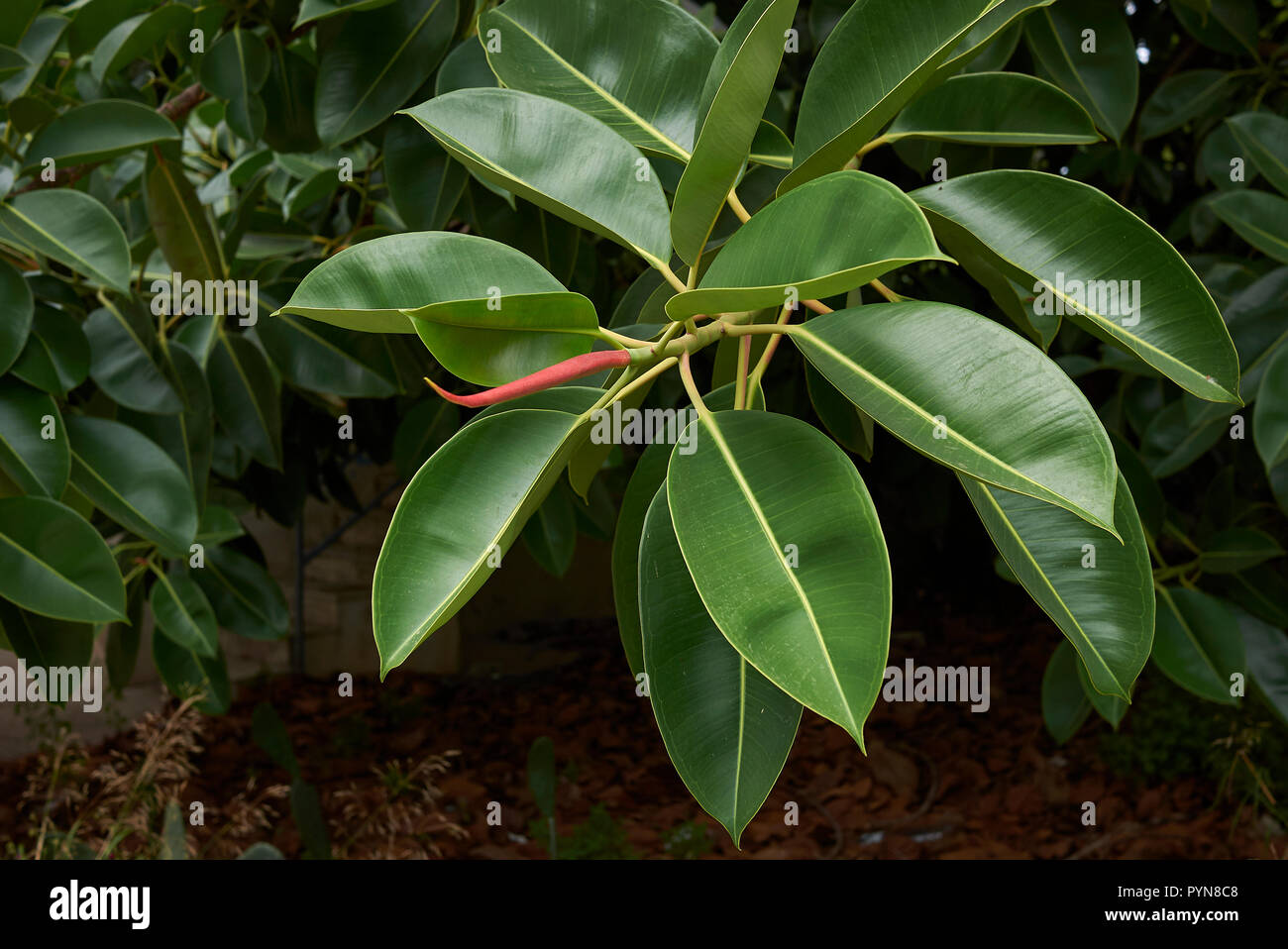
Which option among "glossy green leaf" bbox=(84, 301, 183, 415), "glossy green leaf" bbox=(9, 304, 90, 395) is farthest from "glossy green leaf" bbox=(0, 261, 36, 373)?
"glossy green leaf" bbox=(84, 301, 183, 415)

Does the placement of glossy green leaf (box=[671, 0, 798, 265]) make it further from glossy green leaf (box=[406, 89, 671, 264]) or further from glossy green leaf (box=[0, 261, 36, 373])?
glossy green leaf (box=[0, 261, 36, 373])

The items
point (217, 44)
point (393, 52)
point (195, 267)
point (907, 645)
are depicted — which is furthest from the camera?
point (907, 645)

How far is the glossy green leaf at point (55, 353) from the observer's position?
107 centimetres

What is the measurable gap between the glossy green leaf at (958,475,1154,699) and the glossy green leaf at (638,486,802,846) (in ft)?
0.58

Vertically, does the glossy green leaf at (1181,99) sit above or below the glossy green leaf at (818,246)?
above

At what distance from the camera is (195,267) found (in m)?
1.32

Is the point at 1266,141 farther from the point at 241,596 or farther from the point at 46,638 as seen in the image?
the point at 241,596

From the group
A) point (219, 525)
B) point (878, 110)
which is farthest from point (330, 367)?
point (878, 110)

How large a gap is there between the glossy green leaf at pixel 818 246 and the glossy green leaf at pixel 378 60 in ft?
2.23

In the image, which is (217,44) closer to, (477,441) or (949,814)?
(477,441)

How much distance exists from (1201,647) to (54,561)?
5.09 ft

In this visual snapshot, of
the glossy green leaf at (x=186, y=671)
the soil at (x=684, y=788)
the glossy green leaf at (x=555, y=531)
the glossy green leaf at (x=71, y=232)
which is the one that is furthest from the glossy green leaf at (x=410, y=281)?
the soil at (x=684, y=788)

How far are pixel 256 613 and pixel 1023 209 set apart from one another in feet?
5.34

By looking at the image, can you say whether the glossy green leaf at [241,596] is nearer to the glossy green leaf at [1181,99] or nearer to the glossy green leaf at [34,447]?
the glossy green leaf at [34,447]
